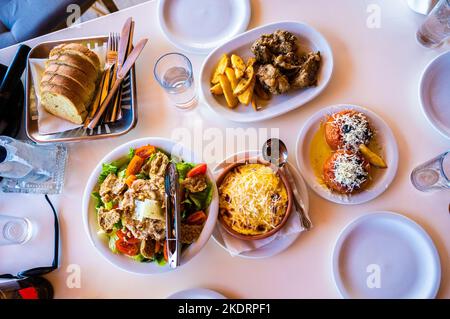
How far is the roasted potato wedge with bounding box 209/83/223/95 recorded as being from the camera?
117 cm

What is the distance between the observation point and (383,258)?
1.04 m

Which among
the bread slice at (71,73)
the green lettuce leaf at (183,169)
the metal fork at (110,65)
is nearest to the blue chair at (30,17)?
the metal fork at (110,65)

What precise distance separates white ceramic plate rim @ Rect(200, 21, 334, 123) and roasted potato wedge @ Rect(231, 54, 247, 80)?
0.05 metres

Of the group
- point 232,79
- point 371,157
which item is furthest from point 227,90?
point 371,157

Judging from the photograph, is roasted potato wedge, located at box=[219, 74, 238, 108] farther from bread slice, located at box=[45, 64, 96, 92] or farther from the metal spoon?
bread slice, located at box=[45, 64, 96, 92]

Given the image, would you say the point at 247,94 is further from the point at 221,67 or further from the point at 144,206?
the point at 144,206

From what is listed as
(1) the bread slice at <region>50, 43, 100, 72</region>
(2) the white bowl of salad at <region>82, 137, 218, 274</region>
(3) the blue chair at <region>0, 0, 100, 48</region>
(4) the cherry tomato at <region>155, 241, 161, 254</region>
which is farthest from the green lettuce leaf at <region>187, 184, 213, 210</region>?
(3) the blue chair at <region>0, 0, 100, 48</region>

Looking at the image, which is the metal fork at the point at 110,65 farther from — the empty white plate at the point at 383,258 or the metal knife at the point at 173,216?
the empty white plate at the point at 383,258

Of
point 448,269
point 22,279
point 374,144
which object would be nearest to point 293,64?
point 374,144

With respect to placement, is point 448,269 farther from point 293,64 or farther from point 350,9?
point 350,9

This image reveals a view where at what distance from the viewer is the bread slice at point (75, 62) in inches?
44.4

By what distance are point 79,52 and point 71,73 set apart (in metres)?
0.09

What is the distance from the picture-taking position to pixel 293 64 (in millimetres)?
1153

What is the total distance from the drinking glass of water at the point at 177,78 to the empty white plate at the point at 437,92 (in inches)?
28.3
